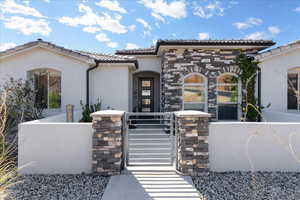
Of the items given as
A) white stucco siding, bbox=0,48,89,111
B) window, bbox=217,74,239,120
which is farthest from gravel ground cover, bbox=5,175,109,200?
window, bbox=217,74,239,120

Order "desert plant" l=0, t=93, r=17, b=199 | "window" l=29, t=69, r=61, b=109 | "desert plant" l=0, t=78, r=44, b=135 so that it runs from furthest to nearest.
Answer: "window" l=29, t=69, r=61, b=109
"desert plant" l=0, t=78, r=44, b=135
"desert plant" l=0, t=93, r=17, b=199

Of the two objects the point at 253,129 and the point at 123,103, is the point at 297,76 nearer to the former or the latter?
the point at 253,129

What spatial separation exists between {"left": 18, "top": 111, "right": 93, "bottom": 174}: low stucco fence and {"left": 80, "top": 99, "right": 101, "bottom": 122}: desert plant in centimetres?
331

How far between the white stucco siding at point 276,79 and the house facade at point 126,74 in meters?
0.33

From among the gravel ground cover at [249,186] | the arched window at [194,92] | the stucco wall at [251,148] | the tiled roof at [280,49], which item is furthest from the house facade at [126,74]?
the gravel ground cover at [249,186]

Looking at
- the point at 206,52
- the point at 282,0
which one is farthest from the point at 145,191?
the point at 282,0

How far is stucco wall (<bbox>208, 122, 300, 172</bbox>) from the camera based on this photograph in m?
4.59

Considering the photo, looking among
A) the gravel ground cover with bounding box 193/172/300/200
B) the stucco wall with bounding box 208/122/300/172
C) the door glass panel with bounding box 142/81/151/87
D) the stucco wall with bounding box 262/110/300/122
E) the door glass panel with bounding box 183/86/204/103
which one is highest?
the door glass panel with bounding box 142/81/151/87

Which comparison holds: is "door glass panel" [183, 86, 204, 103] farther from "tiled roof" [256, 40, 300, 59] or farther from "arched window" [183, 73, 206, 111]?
"tiled roof" [256, 40, 300, 59]

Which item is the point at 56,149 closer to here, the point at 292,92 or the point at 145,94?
the point at 145,94

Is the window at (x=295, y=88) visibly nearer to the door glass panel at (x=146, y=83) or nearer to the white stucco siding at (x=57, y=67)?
the door glass panel at (x=146, y=83)

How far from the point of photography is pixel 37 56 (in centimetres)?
885

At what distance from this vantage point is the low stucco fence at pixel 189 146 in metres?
4.45

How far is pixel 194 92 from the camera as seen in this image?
370 inches
